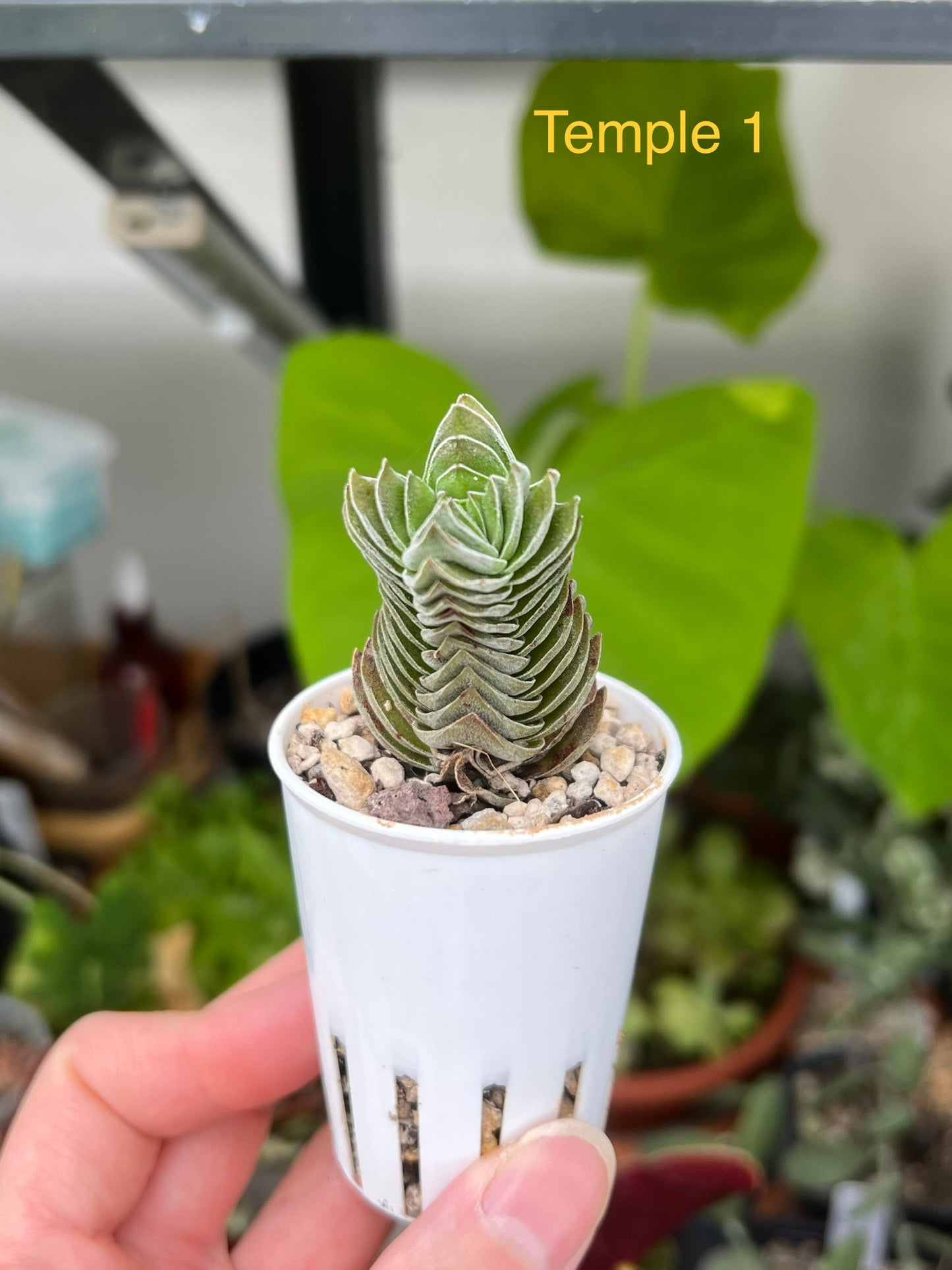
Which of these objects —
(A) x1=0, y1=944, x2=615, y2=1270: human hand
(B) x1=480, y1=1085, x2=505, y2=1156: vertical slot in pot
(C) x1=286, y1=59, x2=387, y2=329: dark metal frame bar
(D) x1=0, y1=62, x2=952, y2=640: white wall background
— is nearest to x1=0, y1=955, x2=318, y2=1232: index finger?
(A) x1=0, y1=944, x2=615, y2=1270: human hand

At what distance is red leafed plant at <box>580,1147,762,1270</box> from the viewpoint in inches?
16.9

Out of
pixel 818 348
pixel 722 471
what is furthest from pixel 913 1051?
pixel 818 348

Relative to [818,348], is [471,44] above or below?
above

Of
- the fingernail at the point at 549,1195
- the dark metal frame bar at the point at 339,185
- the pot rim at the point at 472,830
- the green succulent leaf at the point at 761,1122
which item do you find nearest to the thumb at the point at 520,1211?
the fingernail at the point at 549,1195

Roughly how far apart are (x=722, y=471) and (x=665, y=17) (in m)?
0.26

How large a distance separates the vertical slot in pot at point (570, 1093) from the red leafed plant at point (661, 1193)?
0.16 metres

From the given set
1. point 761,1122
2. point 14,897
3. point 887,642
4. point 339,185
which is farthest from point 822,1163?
point 339,185

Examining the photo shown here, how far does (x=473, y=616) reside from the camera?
8.9 inches

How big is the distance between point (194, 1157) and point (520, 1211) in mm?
191

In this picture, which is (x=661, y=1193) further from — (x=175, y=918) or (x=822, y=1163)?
(x=175, y=918)

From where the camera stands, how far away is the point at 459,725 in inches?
9.7

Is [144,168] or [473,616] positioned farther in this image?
[144,168]

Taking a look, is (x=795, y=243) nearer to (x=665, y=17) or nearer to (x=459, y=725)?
(x=665, y=17)

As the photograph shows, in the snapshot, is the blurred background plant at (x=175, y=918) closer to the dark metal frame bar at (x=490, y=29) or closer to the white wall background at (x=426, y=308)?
the white wall background at (x=426, y=308)
